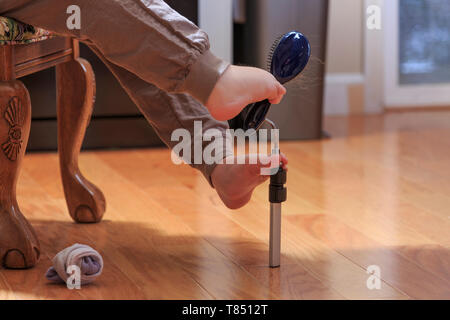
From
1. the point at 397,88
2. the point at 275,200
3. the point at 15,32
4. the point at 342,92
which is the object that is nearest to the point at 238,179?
the point at 275,200

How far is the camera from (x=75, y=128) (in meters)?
1.13

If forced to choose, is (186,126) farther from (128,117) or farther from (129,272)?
(128,117)

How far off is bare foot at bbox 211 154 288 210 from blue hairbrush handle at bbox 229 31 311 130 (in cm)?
5

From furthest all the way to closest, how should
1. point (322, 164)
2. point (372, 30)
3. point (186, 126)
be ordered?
point (372, 30) < point (322, 164) < point (186, 126)

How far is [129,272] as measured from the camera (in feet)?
2.96

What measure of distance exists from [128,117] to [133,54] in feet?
3.06

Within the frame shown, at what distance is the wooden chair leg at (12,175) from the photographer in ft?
2.96

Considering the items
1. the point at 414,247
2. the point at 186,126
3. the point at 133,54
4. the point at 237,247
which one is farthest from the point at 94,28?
the point at 414,247

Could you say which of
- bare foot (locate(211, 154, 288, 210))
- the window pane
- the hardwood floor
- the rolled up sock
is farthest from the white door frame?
the rolled up sock

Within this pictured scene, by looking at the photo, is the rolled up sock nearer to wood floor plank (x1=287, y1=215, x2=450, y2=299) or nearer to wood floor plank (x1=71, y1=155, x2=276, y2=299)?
wood floor plank (x1=71, y1=155, x2=276, y2=299)

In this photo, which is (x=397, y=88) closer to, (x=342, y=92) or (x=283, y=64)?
(x=342, y=92)

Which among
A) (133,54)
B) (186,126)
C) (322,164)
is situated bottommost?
(322,164)

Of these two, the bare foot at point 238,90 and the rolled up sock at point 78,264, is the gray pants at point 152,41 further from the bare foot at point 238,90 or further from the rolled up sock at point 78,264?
the rolled up sock at point 78,264

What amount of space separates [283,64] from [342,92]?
4.89 ft
